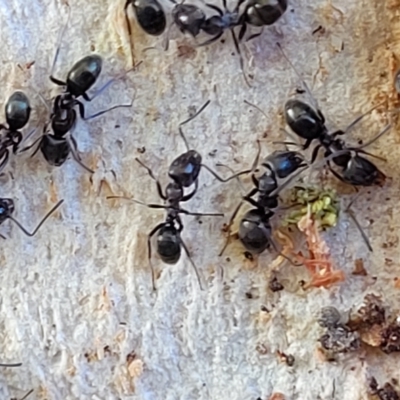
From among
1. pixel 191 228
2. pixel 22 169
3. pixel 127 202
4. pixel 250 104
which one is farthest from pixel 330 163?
pixel 22 169

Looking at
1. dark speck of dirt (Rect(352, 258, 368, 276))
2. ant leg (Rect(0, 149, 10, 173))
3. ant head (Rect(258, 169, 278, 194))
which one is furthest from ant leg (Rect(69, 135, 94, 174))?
dark speck of dirt (Rect(352, 258, 368, 276))

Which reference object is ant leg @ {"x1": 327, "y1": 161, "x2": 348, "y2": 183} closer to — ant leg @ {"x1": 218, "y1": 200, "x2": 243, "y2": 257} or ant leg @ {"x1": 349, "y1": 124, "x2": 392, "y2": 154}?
ant leg @ {"x1": 349, "y1": 124, "x2": 392, "y2": 154}

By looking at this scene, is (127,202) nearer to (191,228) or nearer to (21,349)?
(191,228)

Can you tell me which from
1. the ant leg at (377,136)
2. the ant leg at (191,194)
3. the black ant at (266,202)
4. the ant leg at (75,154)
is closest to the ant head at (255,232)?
the black ant at (266,202)

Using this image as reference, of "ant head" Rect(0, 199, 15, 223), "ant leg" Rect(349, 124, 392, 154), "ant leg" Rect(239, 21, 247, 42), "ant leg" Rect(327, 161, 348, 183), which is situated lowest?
"ant leg" Rect(327, 161, 348, 183)

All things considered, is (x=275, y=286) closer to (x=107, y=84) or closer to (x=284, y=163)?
(x=284, y=163)

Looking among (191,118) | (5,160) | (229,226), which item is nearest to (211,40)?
(191,118)

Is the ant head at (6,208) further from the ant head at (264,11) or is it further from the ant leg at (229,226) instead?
the ant head at (264,11)
